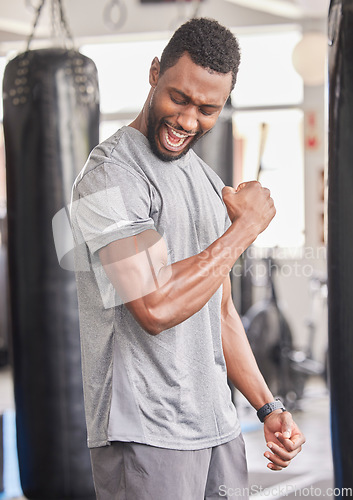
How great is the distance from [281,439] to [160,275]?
41cm

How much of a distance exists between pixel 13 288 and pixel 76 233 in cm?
154

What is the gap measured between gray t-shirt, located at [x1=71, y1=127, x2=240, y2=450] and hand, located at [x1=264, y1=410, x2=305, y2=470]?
11 centimetres

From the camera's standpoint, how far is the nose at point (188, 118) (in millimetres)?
1132

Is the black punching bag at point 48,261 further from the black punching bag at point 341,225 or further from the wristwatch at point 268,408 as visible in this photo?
the wristwatch at point 268,408

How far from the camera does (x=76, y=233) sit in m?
1.16

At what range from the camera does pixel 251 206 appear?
1.13 meters

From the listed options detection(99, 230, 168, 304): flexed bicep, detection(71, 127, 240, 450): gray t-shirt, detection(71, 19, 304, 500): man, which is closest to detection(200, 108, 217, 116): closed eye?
detection(71, 19, 304, 500): man

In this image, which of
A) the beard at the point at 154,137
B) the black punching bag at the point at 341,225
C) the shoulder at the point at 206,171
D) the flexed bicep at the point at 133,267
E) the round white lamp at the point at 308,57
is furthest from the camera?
the round white lamp at the point at 308,57

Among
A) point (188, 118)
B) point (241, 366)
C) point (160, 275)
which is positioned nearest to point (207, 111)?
point (188, 118)

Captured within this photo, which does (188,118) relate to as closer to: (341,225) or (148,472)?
(148,472)

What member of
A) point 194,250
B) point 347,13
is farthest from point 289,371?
point 194,250

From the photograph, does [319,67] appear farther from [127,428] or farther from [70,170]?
[127,428]

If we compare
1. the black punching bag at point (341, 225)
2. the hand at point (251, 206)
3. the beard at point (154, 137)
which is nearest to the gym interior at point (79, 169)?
the black punching bag at point (341, 225)

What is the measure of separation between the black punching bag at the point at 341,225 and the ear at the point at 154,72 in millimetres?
657
